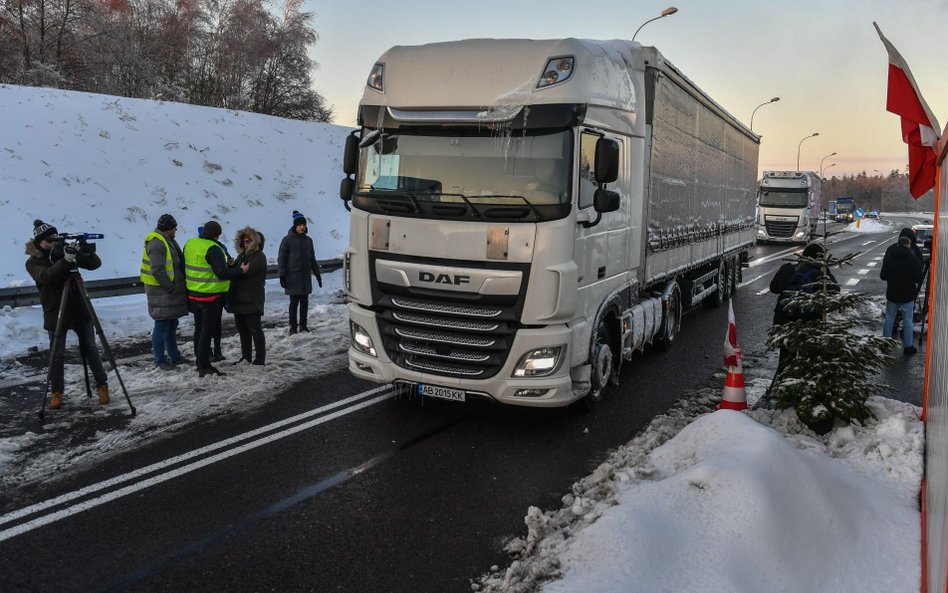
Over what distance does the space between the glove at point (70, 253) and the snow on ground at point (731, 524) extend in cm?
509

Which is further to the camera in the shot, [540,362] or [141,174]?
[141,174]

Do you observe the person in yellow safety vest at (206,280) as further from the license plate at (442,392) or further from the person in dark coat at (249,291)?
the license plate at (442,392)

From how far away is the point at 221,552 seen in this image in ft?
13.8

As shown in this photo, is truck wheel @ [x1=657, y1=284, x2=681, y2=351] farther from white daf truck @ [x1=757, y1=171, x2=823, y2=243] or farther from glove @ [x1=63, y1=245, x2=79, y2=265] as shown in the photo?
white daf truck @ [x1=757, y1=171, x2=823, y2=243]

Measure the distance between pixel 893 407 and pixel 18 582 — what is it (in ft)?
22.9

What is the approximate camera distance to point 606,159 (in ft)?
19.2

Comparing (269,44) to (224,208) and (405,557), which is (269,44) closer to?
(224,208)

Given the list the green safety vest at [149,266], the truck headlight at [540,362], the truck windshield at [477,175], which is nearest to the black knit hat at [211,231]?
the green safety vest at [149,266]

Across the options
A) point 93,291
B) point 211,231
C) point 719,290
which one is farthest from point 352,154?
point 719,290

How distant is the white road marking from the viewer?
4.57 metres

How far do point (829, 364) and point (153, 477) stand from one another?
569 cm

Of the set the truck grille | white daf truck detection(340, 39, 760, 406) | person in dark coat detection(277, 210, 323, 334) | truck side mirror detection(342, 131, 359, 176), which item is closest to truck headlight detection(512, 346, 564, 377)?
white daf truck detection(340, 39, 760, 406)

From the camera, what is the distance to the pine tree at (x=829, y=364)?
18.8 ft

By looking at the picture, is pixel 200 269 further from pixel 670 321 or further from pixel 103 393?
pixel 670 321
